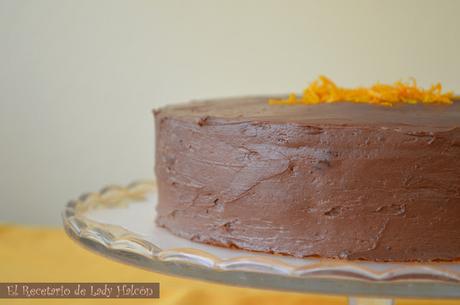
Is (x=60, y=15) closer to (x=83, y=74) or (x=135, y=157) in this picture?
(x=83, y=74)

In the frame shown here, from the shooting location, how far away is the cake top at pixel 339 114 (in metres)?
1.49

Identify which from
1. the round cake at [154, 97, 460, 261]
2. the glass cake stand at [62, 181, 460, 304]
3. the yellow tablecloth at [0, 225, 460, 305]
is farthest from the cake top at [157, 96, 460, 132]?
the yellow tablecloth at [0, 225, 460, 305]

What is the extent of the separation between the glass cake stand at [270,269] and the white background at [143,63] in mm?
1407

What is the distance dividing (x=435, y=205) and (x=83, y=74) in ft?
6.66

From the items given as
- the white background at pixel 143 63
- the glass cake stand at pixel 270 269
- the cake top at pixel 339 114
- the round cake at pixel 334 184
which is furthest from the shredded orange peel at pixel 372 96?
the white background at pixel 143 63

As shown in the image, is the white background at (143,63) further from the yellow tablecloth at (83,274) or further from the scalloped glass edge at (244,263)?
the scalloped glass edge at (244,263)

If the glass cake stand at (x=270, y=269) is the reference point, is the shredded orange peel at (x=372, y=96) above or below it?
above

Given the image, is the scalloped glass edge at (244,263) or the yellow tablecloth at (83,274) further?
the yellow tablecloth at (83,274)

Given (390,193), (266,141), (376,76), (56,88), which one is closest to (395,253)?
(390,193)

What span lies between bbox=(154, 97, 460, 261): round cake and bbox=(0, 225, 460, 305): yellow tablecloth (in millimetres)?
456

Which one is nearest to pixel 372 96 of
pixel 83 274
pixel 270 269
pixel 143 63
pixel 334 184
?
pixel 334 184

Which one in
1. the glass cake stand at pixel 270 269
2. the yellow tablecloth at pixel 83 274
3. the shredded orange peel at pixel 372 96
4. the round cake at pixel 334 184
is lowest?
the yellow tablecloth at pixel 83 274

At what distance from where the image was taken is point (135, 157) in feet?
10.2

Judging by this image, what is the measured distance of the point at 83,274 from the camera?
2.27 m
